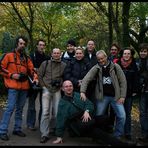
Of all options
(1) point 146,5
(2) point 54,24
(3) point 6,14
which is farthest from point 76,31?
(1) point 146,5

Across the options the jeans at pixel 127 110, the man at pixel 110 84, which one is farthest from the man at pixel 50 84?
the jeans at pixel 127 110

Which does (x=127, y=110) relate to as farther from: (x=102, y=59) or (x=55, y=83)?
(x=55, y=83)

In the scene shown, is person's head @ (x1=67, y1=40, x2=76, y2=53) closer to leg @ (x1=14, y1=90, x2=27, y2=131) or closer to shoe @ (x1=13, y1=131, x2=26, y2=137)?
leg @ (x1=14, y1=90, x2=27, y2=131)

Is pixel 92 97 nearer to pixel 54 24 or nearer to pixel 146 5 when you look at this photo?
pixel 146 5

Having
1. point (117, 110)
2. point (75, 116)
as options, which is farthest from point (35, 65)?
point (117, 110)

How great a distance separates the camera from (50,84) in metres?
9.16

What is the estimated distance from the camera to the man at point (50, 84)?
29.8 feet

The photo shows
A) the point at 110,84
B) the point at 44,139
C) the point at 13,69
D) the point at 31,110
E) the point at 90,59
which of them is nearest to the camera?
the point at 110,84

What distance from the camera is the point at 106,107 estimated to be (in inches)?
352

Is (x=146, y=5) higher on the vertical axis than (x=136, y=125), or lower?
higher

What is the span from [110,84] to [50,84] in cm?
146

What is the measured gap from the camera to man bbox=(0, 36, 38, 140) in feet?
29.4

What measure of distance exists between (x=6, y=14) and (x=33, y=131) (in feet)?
72.0

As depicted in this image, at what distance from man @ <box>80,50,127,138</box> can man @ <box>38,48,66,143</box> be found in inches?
28.8
